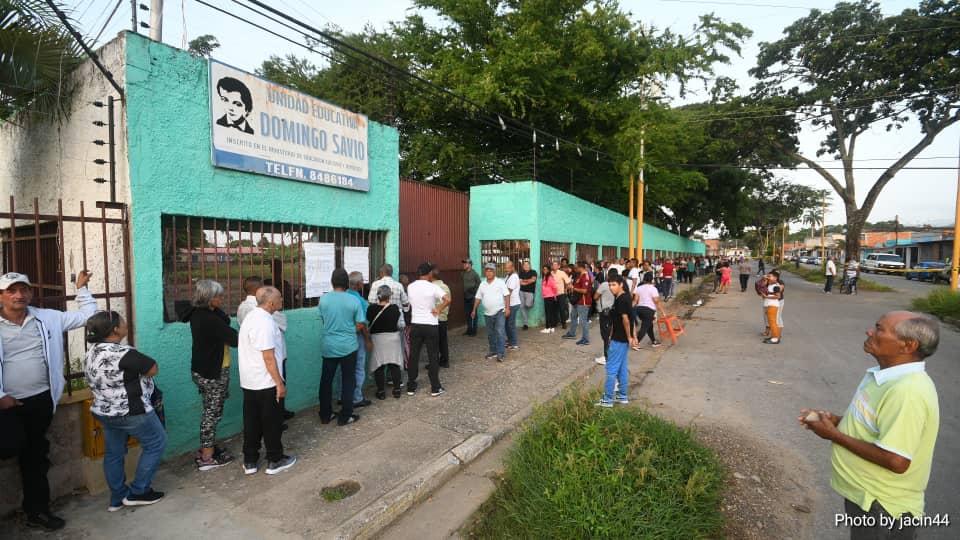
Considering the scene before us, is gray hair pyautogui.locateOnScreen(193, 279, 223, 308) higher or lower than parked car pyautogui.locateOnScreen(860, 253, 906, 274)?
higher

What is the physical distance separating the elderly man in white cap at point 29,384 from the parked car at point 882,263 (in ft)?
143

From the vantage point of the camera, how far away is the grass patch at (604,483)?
2.73 metres

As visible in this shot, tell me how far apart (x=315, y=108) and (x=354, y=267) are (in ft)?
6.71

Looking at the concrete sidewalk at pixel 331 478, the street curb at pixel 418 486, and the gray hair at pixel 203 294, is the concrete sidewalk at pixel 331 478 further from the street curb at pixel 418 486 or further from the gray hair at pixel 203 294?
the gray hair at pixel 203 294

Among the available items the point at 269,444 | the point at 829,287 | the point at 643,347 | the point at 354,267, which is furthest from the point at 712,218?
the point at 269,444

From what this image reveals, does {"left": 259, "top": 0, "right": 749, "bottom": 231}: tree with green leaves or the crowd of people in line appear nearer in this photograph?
the crowd of people in line

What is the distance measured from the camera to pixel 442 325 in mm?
7164

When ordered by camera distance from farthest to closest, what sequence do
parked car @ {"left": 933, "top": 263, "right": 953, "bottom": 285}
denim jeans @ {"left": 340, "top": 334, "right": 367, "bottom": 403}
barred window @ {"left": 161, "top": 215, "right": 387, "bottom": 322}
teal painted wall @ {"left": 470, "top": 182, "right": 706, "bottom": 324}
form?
parked car @ {"left": 933, "top": 263, "right": 953, "bottom": 285} → teal painted wall @ {"left": 470, "top": 182, "right": 706, "bottom": 324} → denim jeans @ {"left": 340, "top": 334, "right": 367, "bottom": 403} → barred window @ {"left": 161, "top": 215, "right": 387, "bottom": 322}

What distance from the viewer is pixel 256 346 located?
3.53m

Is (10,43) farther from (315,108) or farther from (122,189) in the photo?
(315,108)

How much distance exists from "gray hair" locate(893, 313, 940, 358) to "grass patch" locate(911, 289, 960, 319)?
13.8 m

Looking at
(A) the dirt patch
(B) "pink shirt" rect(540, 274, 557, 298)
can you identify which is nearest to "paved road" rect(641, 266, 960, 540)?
(A) the dirt patch

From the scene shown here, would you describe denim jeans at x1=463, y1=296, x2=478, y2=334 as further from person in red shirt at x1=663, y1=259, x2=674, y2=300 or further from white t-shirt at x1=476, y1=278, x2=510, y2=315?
person in red shirt at x1=663, y1=259, x2=674, y2=300

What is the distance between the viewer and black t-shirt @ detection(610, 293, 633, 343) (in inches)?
207
